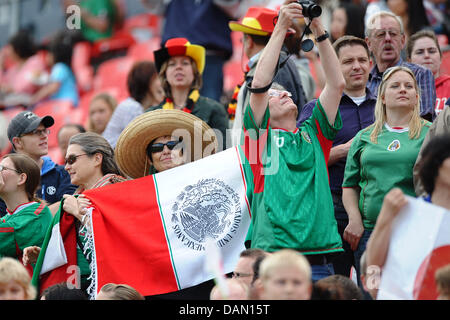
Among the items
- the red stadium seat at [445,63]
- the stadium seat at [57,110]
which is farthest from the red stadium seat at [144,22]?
the red stadium seat at [445,63]

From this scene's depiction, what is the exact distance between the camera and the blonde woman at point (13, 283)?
4.99 m

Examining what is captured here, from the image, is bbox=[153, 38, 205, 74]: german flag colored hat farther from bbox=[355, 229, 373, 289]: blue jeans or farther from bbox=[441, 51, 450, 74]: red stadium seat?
bbox=[355, 229, 373, 289]: blue jeans

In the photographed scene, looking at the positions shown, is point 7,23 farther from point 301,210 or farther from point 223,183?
point 301,210

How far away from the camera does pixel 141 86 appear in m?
9.51

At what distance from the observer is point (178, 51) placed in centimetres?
837

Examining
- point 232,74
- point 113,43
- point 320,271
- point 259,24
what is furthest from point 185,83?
point 113,43

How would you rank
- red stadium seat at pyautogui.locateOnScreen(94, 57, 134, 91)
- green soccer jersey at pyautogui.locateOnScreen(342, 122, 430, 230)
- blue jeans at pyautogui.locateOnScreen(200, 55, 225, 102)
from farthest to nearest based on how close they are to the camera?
red stadium seat at pyautogui.locateOnScreen(94, 57, 134, 91)
blue jeans at pyautogui.locateOnScreen(200, 55, 225, 102)
green soccer jersey at pyautogui.locateOnScreen(342, 122, 430, 230)

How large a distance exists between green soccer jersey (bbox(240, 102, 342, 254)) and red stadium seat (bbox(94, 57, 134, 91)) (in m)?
9.06

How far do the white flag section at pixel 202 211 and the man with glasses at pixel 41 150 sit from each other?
1298 millimetres

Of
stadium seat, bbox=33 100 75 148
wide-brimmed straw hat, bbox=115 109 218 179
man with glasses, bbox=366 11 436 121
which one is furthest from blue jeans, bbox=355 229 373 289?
stadium seat, bbox=33 100 75 148

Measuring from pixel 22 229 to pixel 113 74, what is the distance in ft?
29.1

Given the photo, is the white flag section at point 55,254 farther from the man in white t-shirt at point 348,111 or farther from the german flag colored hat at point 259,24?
the german flag colored hat at point 259,24

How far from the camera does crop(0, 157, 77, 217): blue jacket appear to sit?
779 centimetres

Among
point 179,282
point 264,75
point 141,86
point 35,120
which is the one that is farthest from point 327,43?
point 141,86
